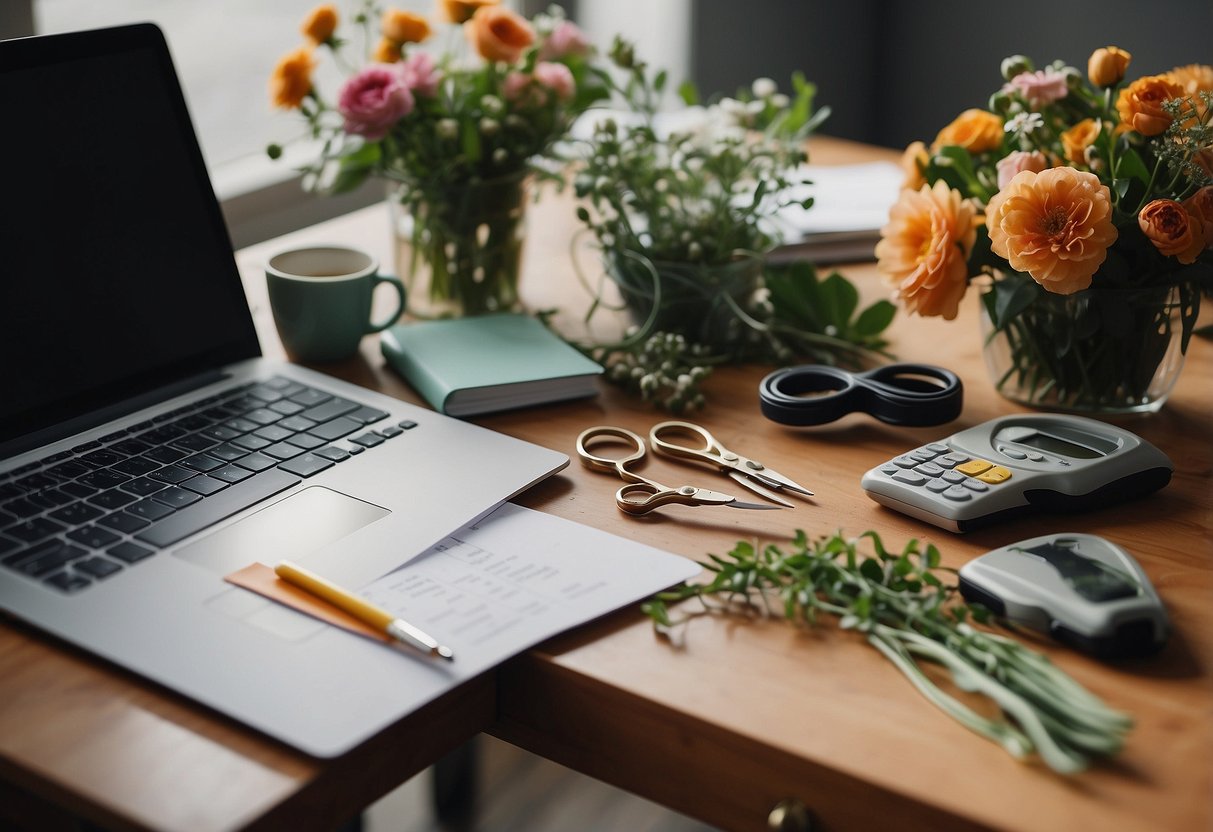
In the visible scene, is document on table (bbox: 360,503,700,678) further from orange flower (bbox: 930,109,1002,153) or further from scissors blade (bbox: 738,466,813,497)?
orange flower (bbox: 930,109,1002,153)

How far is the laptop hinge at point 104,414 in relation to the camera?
0.79 metres

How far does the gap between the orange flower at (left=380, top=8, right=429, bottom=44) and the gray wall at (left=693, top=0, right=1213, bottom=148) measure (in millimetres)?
1263

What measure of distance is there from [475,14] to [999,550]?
2.41 feet

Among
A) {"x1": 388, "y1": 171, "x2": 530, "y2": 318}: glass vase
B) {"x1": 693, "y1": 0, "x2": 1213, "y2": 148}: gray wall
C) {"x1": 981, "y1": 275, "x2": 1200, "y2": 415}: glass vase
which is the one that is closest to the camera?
{"x1": 981, "y1": 275, "x2": 1200, "y2": 415}: glass vase

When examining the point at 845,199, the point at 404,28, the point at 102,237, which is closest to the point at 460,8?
the point at 404,28

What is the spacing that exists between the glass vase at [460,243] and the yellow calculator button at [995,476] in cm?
54

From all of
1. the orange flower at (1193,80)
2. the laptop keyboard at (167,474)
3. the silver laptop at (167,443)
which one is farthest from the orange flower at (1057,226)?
the laptop keyboard at (167,474)

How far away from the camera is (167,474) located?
0.78m

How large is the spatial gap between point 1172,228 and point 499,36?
609 millimetres

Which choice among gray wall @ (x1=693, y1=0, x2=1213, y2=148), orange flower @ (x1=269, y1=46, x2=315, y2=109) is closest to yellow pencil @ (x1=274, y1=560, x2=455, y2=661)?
orange flower @ (x1=269, y1=46, x2=315, y2=109)

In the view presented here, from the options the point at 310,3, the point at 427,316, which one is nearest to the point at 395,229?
the point at 427,316

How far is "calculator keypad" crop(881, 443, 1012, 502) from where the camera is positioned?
766 millimetres

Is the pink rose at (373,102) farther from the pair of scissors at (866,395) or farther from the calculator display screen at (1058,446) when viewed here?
the calculator display screen at (1058,446)

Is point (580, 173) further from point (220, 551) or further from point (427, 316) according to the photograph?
point (220, 551)
